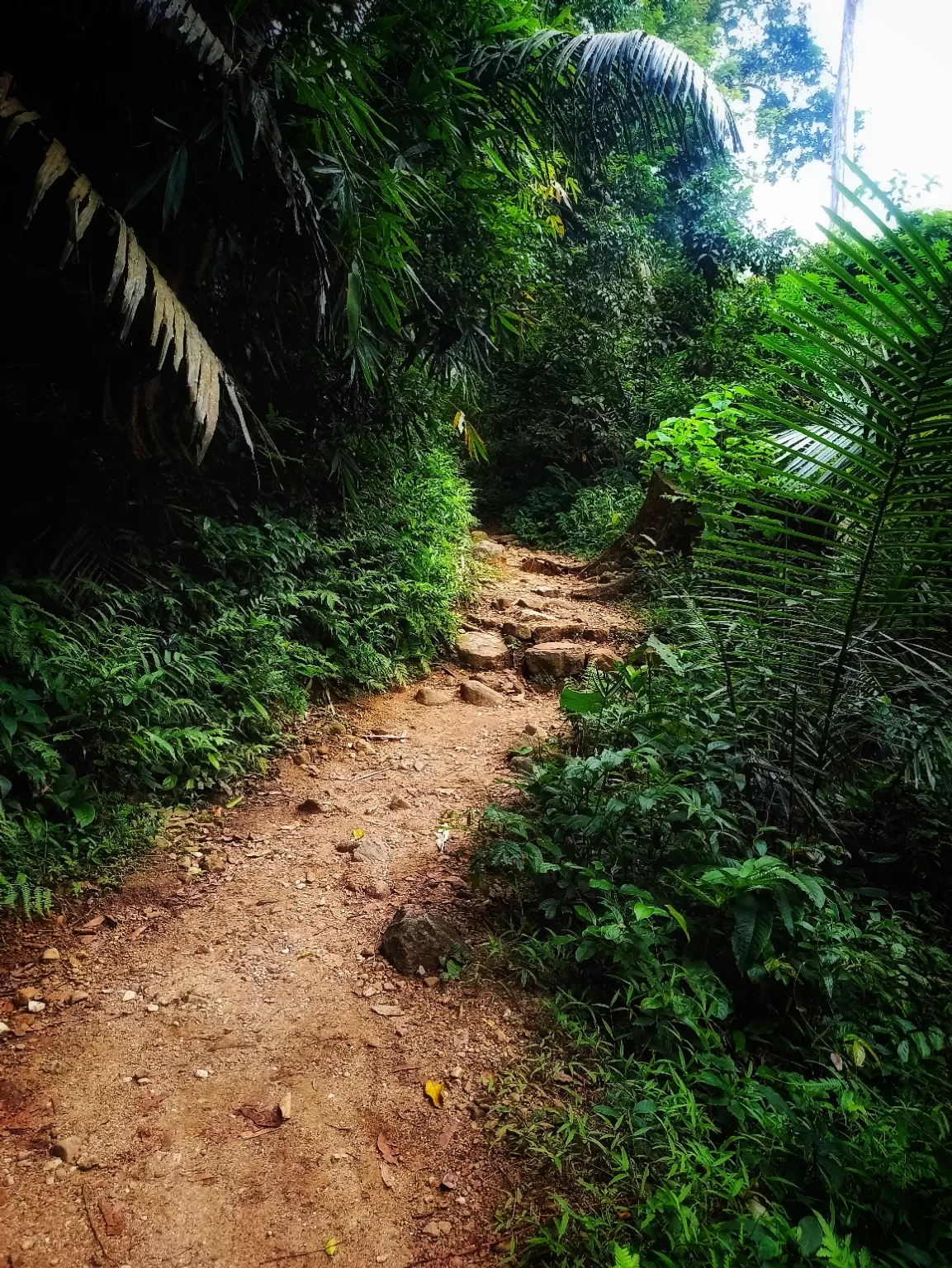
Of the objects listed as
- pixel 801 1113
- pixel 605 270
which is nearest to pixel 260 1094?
pixel 801 1113

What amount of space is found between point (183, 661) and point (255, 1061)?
183 centimetres

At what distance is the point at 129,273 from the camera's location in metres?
2.31

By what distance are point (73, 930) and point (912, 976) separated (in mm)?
2717

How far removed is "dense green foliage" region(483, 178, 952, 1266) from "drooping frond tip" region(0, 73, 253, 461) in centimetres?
197

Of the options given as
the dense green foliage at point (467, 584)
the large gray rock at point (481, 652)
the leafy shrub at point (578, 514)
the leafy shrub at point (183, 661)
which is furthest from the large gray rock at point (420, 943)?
the leafy shrub at point (578, 514)

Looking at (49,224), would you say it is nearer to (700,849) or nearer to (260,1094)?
(260,1094)

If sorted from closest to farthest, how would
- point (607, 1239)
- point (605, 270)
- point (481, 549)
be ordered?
point (607, 1239) < point (481, 549) < point (605, 270)

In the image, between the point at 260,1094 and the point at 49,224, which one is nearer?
the point at 260,1094

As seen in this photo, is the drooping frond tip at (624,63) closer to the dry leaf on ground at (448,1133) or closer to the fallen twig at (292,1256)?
the dry leaf on ground at (448,1133)

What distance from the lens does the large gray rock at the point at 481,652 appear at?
4.77 m

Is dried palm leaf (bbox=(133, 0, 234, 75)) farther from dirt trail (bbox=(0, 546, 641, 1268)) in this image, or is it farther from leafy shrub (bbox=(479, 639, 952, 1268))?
dirt trail (bbox=(0, 546, 641, 1268))

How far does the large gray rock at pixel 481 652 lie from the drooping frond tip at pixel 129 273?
2517 mm

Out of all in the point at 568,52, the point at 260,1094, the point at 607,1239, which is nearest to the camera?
the point at 607,1239

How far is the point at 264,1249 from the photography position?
1.40 metres
